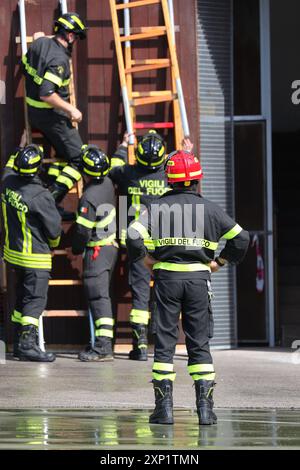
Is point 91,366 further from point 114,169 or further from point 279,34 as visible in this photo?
point 279,34

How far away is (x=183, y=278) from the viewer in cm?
762

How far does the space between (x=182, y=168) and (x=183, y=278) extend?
2.33 ft

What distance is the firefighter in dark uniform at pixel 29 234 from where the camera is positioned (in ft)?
34.2

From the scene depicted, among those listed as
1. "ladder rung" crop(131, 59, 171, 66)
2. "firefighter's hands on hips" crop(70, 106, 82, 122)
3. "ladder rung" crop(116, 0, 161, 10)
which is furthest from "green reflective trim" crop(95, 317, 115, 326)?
"ladder rung" crop(116, 0, 161, 10)

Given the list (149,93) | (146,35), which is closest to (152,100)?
(149,93)

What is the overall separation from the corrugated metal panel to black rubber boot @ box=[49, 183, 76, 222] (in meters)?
1.40

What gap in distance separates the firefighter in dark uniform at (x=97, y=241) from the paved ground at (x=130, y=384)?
0.29m

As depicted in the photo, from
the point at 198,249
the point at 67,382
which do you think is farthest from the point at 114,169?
the point at 198,249

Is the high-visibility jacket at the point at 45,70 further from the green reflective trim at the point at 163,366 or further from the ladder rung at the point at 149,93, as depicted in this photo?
the green reflective trim at the point at 163,366

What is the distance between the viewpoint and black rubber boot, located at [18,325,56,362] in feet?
34.3

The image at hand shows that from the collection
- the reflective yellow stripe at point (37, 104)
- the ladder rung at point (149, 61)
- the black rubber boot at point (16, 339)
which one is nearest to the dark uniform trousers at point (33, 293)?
the black rubber boot at point (16, 339)

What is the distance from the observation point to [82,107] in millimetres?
11367

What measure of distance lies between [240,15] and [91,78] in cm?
170

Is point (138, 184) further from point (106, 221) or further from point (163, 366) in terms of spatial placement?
point (163, 366)
